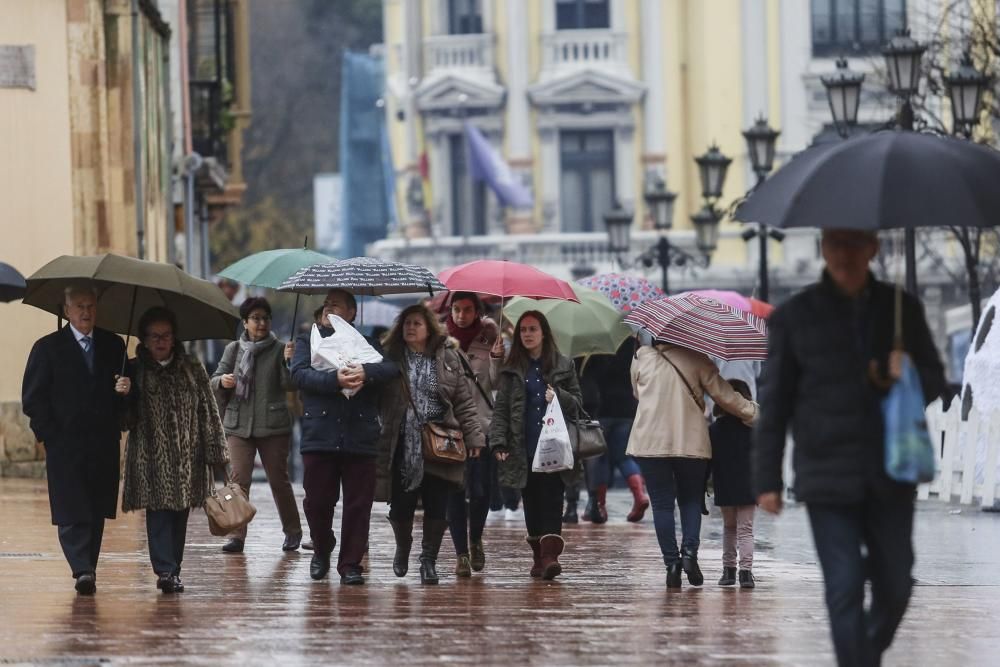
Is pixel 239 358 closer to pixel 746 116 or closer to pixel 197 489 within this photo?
pixel 197 489

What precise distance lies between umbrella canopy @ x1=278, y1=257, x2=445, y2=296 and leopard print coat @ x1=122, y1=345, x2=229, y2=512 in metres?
1.07

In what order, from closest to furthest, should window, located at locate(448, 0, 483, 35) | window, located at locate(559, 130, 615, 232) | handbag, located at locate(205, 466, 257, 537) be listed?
handbag, located at locate(205, 466, 257, 537)
window, located at locate(559, 130, 615, 232)
window, located at locate(448, 0, 483, 35)

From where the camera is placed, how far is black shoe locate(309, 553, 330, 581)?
554 inches

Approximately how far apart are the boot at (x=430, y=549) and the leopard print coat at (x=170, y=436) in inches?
59.9

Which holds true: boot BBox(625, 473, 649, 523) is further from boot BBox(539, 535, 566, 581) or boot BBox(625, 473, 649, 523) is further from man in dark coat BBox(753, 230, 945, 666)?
man in dark coat BBox(753, 230, 945, 666)

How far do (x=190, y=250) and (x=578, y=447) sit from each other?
82.8 ft

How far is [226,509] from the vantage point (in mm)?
13164

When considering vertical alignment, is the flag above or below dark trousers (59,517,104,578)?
above

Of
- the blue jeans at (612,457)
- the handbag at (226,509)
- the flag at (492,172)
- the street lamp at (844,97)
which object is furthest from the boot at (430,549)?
the flag at (492,172)

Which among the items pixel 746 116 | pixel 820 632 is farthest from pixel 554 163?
pixel 820 632

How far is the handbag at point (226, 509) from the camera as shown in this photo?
13.1 m

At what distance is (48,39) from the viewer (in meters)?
25.1

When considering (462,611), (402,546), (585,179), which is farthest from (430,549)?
(585,179)

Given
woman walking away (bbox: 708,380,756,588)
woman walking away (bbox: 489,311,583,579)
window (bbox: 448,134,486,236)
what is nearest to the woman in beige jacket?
woman walking away (bbox: 708,380,756,588)
